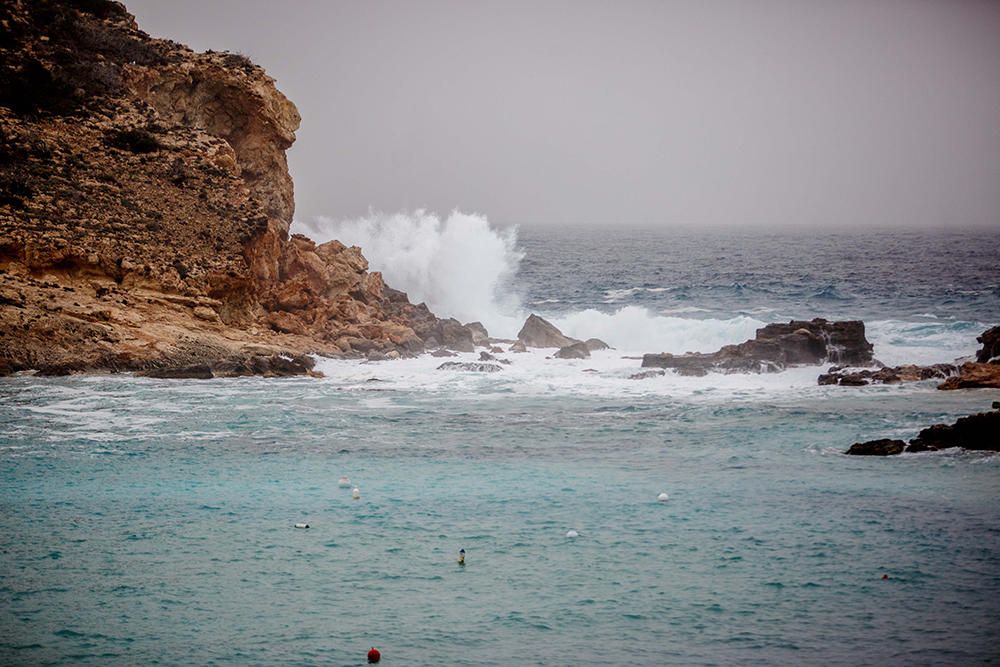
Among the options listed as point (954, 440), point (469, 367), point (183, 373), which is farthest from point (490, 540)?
point (469, 367)

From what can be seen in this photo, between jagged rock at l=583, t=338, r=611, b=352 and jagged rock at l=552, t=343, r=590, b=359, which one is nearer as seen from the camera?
jagged rock at l=552, t=343, r=590, b=359

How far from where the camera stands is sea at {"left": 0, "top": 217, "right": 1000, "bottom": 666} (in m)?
11.6

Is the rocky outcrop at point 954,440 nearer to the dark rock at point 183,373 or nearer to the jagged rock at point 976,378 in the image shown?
the jagged rock at point 976,378

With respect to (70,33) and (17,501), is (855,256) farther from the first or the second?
(17,501)

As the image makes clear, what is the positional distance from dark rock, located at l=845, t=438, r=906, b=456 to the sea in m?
0.41

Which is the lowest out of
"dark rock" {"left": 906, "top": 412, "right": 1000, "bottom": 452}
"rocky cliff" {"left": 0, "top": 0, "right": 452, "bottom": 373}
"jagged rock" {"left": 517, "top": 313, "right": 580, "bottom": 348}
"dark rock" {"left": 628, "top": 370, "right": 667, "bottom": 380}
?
"dark rock" {"left": 906, "top": 412, "right": 1000, "bottom": 452}

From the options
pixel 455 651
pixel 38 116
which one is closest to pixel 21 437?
pixel 455 651

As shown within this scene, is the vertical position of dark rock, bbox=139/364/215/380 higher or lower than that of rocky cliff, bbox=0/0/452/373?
lower

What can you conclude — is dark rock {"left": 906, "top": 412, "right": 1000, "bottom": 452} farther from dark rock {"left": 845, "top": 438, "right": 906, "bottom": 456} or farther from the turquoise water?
the turquoise water

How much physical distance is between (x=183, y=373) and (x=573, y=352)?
1391cm

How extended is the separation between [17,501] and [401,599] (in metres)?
8.11

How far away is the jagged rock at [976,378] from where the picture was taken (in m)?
27.7

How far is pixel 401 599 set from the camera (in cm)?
1280

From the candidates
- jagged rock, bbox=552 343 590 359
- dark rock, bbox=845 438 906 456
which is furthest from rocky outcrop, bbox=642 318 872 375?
dark rock, bbox=845 438 906 456
